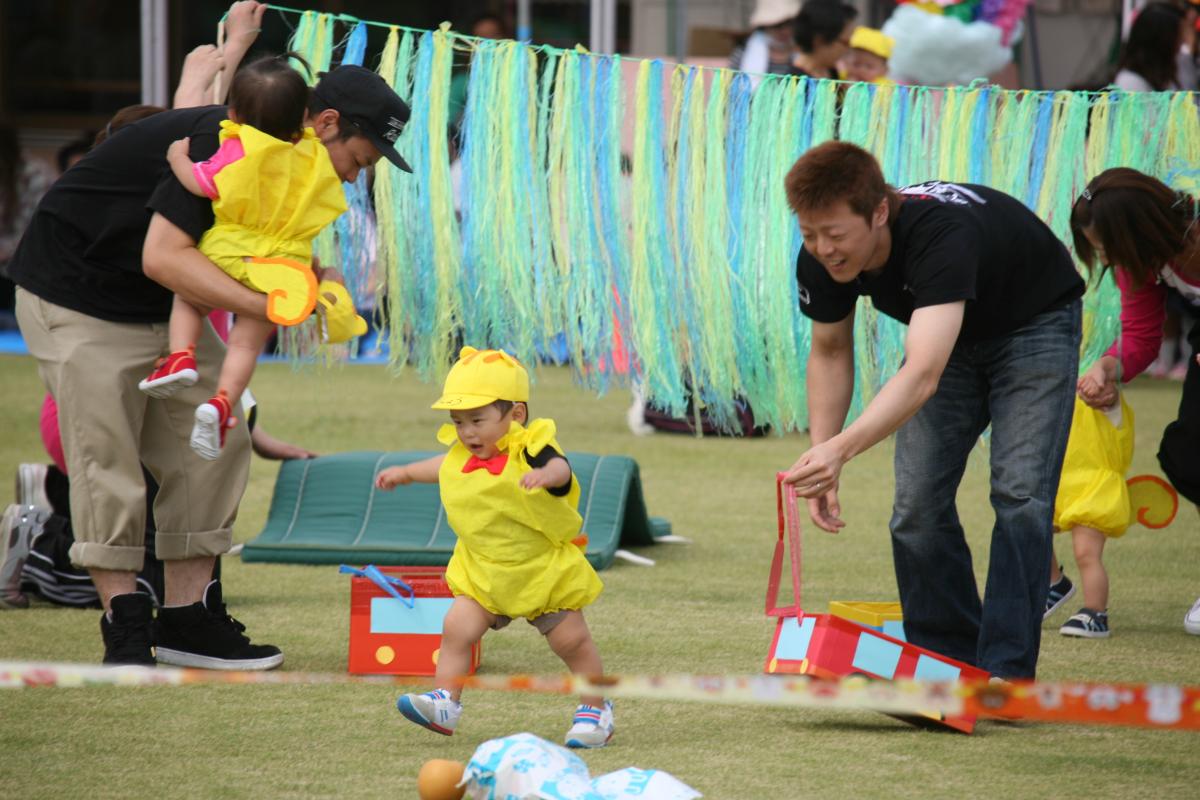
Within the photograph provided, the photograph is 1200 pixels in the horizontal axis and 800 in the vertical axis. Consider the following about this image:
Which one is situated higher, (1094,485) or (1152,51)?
(1152,51)

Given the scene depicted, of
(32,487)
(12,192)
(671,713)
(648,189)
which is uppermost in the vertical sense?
(12,192)

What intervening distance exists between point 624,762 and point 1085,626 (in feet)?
5.72

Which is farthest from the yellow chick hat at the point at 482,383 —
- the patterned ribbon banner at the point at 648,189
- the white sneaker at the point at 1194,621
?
the white sneaker at the point at 1194,621

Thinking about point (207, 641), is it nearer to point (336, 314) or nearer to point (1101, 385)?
point (336, 314)

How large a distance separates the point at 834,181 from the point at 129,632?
1.92 m

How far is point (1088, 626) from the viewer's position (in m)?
4.28

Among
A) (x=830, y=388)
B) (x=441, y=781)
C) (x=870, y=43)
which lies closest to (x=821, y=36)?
(x=870, y=43)

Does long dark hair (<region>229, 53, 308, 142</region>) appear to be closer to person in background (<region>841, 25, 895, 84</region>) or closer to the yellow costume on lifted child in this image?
the yellow costume on lifted child

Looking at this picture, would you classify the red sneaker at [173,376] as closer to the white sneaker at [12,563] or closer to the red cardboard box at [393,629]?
the red cardboard box at [393,629]

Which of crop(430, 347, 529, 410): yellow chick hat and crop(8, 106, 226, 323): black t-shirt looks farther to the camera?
crop(8, 106, 226, 323): black t-shirt

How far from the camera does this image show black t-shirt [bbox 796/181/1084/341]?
10.6 feet

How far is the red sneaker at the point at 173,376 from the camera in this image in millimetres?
3539

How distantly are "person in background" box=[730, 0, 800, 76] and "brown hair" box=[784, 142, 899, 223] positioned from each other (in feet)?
16.0

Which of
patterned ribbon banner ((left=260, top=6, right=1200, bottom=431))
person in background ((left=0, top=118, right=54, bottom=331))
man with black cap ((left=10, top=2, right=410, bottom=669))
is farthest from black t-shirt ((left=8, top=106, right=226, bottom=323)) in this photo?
person in background ((left=0, top=118, right=54, bottom=331))
